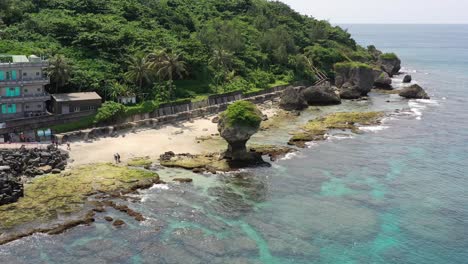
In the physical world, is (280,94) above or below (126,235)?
above

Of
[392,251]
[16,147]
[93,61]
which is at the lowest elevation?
[392,251]

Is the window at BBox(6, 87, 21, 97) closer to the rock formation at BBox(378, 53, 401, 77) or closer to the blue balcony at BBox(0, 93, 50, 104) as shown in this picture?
the blue balcony at BBox(0, 93, 50, 104)

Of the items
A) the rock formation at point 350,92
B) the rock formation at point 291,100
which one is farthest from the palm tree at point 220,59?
the rock formation at point 350,92

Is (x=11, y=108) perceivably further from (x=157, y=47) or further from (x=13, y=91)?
(x=157, y=47)

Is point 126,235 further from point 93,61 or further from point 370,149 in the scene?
point 93,61

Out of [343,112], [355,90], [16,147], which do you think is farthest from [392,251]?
[355,90]

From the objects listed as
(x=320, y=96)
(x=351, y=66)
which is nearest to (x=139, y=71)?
(x=320, y=96)

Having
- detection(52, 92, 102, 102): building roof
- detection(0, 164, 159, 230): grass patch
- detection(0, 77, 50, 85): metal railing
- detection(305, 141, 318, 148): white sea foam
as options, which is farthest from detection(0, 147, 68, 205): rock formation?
detection(305, 141, 318, 148): white sea foam
